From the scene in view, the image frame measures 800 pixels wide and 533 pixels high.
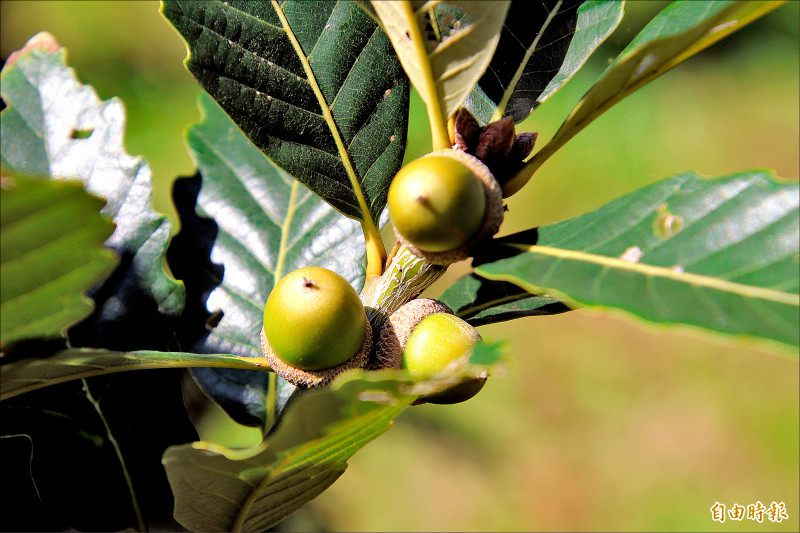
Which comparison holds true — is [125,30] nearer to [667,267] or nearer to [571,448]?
[571,448]

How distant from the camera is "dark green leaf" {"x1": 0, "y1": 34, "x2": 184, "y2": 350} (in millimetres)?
1089

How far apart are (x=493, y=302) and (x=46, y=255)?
0.64 metres

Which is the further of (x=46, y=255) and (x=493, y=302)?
(x=493, y=302)

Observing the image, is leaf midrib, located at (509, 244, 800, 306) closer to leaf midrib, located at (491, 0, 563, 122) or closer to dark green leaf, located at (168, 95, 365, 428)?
leaf midrib, located at (491, 0, 563, 122)

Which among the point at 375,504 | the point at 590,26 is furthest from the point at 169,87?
the point at 590,26

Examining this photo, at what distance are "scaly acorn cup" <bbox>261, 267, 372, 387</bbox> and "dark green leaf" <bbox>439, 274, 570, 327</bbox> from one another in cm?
25

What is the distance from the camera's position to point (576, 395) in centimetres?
464

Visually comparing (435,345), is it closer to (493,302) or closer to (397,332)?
(397,332)

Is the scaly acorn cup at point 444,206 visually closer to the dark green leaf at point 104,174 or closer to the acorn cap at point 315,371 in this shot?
the acorn cap at point 315,371

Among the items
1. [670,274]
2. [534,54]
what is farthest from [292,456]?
[534,54]

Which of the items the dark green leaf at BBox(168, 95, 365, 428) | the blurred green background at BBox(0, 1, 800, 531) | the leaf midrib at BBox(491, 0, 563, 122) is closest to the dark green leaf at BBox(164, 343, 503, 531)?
the dark green leaf at BBox(168, 95, 365, 428)

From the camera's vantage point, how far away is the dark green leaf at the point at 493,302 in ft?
3.41

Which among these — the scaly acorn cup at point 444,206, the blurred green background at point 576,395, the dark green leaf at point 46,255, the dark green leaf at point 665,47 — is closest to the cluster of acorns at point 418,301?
the scaly acorn cup at point 444,206

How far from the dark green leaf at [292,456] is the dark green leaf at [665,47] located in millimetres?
344
